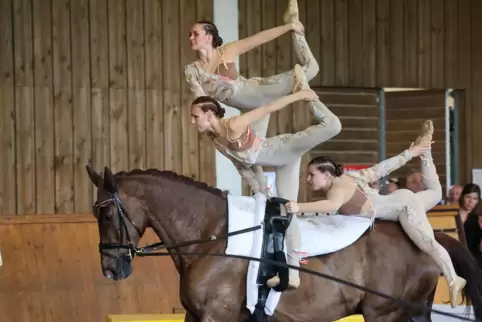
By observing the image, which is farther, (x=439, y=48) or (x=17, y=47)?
(x=439, y=48)

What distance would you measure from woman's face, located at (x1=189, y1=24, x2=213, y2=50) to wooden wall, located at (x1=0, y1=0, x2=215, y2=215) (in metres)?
4.10

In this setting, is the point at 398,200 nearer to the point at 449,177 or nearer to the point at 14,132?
the point at 14,132

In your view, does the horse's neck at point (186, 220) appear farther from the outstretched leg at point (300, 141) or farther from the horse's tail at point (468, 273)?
the horse's tail at point (468, 273)

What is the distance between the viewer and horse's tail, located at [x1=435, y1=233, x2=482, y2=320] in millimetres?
4738

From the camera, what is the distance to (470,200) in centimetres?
736

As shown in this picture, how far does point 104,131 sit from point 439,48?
4241 millimetres

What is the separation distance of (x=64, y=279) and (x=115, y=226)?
2906 mm

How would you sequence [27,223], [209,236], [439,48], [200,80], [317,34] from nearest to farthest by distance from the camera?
[209,236]
[200,80]
[27,223]
[317,34]
[439,48]

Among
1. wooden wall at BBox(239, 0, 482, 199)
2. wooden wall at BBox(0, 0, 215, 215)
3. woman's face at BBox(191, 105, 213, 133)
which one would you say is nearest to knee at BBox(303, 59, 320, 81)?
woman's face at BBox(191, 105, 213, 133)

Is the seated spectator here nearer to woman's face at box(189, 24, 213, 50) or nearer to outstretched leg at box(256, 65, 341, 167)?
outstretched leg at box(256, 65, 341, 167)

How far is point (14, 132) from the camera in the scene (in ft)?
26.3

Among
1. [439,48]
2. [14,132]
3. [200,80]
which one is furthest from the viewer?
[439,48]

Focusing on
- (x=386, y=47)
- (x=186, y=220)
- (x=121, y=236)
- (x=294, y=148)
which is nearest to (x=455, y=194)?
(x=386, y=47)

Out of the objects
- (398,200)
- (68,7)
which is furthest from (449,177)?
(398,200)
